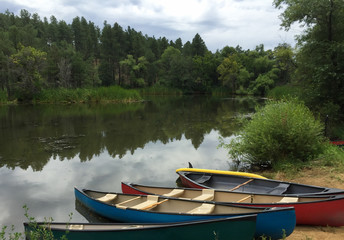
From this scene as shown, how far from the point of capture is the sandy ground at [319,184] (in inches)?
189

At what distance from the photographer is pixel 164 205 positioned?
5570 millimetres

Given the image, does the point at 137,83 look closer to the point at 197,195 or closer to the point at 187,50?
the point at 187,50

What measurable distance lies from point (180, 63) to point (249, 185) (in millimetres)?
62173

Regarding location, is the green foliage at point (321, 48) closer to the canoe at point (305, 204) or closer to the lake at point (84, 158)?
the lake at point (84, 158)

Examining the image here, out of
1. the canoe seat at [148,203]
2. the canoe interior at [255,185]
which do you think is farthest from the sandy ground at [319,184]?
the canoe seat at [148,203]

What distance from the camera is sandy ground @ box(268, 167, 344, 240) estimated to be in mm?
4805

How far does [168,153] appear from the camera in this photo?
1241 cm

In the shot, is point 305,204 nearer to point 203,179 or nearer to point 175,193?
point 175,193

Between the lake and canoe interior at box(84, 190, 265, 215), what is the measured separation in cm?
101

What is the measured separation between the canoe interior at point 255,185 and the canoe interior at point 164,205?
82.6 inches

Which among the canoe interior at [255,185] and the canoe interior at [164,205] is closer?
the canoe interior at [164,205]

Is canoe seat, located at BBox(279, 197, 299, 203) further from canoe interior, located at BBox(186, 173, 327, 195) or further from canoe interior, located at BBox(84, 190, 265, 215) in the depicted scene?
canoe interior, located at BBox(84, 190, 265, 215)

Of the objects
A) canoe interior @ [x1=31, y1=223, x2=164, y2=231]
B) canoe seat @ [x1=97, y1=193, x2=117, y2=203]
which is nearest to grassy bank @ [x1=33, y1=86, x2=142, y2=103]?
canoe seat @ [x1=97, y1=193, x2=117, y2=203]

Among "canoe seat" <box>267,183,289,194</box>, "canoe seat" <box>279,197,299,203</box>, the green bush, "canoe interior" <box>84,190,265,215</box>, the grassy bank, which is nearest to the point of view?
"canoe interior" <box>84,190,265,215</box>
